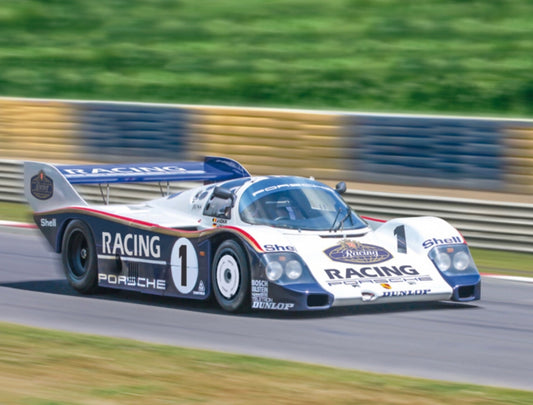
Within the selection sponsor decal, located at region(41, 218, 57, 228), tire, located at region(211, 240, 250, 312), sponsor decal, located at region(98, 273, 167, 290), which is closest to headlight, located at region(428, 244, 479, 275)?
tire, located at region(211, 240, 250, 312)

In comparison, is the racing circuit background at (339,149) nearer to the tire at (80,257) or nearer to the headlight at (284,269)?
the tire at (80,257)

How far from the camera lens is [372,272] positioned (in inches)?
352

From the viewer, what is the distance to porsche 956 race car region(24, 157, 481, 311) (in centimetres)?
878

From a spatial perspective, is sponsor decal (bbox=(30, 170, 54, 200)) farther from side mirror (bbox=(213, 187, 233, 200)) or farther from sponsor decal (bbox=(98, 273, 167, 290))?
side mirror (bbox=(213, 187, 233, 200))

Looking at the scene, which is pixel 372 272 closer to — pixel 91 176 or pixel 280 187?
pixel 280 187

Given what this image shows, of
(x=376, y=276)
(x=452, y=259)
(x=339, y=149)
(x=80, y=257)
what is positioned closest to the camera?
(x=376, y=276)

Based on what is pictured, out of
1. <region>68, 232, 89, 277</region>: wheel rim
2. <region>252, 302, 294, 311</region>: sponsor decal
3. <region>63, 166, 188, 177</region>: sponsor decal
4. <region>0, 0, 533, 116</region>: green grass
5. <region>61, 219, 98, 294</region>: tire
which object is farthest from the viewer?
<region>0, 0, 533, 116</region>: green grass

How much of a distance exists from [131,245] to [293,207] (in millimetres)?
1656

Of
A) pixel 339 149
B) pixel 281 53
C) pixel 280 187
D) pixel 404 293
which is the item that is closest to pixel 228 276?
pixel 280 187

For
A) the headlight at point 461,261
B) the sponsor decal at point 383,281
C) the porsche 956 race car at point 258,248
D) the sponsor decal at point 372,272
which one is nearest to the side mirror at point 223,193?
the porsche 956 race car at point 258,248

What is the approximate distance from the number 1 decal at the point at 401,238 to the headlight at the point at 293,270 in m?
1.20

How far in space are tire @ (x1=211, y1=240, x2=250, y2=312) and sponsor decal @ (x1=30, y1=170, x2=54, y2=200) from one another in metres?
2.70

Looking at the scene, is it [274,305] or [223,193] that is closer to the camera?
[274,305]

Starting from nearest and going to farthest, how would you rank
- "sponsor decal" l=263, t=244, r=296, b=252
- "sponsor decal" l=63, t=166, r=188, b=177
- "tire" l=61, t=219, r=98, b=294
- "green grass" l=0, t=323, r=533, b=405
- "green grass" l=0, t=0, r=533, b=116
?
"green grass" l=0, t=323, r=533, b=405 → "sponsor decal" l=263, t=244, r=296, b=252 → "tire" l=61, t=219, r=98, b=294 → "sponsor decal" l=63, t=166, r=188, b=177 → "green grass" l=0, t=0, r=533, b=116
